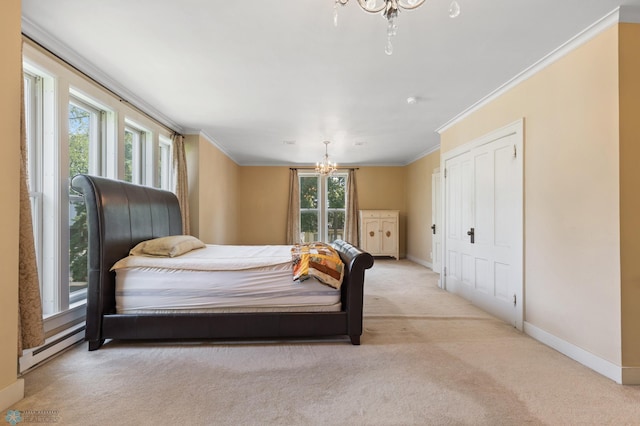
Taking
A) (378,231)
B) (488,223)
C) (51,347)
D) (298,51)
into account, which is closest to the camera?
(51,347)

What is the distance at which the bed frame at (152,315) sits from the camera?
2.50 m

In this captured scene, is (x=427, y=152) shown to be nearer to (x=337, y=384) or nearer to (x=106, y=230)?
(x=337, y=384)

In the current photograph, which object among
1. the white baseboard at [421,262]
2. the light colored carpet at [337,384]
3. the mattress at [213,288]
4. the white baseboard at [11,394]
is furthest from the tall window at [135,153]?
the white baseboard at [421,262]

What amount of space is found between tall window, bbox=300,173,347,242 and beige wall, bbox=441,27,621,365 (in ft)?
17.8

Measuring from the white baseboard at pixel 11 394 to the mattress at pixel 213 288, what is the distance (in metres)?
0.82

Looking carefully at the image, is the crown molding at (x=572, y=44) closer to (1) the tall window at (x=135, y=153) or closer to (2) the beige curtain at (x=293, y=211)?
(1) the tall window at (x=135, y=153)

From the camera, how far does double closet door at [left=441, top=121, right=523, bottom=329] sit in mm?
3086

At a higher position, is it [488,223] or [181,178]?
[181,178]

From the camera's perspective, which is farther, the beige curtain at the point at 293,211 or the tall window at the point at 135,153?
the beige curtain at the point at 293,211

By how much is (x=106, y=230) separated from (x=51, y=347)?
998mm

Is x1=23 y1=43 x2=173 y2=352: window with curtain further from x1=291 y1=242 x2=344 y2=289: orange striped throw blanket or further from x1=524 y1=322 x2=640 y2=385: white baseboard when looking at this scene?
x1=524 y1=322 x2=640 y2=385: white baseboard

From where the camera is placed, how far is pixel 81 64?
274cm

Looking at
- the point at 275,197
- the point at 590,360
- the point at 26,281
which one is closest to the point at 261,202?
the point at 275,197

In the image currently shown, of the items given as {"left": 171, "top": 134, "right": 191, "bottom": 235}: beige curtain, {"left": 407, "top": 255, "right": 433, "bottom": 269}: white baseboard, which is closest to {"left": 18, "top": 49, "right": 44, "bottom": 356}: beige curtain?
{"left": 171, "top": 134, "right": 191, "bottom": 235}: beige curtain
